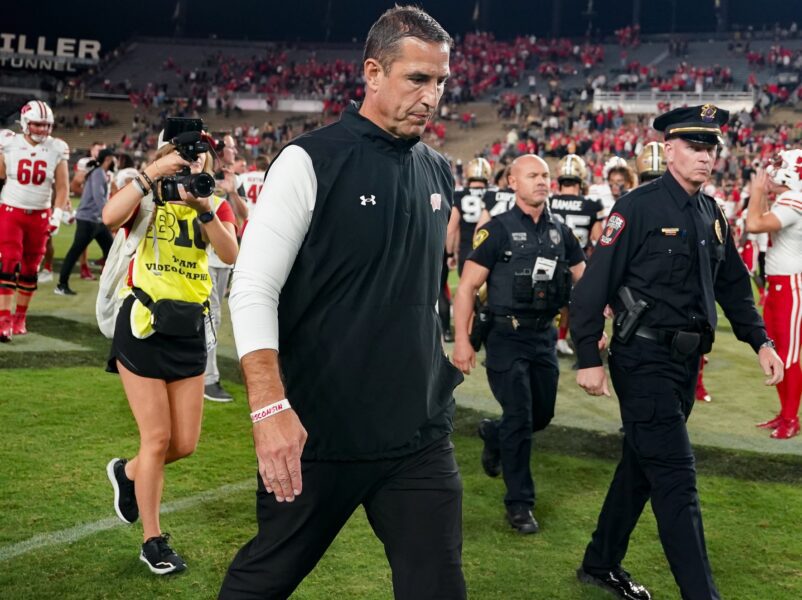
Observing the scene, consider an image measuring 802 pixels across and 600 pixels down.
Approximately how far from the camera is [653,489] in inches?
151

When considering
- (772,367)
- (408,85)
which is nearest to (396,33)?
(408,85)

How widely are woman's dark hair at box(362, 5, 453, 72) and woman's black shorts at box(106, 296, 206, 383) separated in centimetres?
200

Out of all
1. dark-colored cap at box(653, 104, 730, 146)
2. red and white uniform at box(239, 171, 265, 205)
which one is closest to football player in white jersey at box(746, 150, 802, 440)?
dark-colored cap at box(653, 104, 730, 146)

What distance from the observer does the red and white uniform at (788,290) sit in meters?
6.97

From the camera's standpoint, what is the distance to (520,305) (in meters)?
5.21

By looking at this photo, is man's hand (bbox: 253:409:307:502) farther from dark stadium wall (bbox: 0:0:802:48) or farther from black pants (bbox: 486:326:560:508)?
dark stadium wall (bbox: 0:0:802:48)

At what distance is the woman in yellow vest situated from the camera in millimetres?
4039

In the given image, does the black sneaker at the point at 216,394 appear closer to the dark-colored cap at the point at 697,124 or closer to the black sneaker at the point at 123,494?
the black sneaker at the point at 123,494

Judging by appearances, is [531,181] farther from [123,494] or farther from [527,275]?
[123,494]

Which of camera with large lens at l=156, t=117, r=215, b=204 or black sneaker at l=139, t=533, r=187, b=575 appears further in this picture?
black sneaker at l=139, t=533, r=187, b=575

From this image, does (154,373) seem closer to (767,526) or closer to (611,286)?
(611,286)

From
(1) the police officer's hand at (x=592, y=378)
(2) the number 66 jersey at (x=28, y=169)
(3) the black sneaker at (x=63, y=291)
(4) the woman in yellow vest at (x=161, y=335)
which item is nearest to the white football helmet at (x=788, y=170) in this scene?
(1) the police officer's hand at (x=592, y=378)

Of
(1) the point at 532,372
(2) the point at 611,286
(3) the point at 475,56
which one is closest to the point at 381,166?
(2) the point at 611,286

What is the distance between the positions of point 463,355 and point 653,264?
131cm
